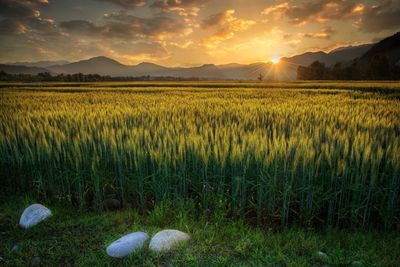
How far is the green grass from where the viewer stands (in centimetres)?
311

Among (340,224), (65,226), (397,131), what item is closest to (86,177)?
(65,226)

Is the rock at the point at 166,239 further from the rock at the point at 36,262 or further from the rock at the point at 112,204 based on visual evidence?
the rock at the point at 112,204

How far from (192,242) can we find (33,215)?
2202mm

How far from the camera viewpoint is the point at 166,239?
3293 millimetres

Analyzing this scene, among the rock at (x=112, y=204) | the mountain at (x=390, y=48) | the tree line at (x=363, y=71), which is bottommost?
the rock at (x=112, y=204)

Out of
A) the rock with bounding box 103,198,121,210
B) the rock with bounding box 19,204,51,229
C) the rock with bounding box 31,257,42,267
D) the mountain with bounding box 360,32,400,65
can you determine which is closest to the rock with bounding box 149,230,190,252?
the rock with bounding box 31,257,42,267

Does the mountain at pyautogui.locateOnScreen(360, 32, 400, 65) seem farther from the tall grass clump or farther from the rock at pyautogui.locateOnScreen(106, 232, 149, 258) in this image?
the rock at pyautogui.locateOnScreen(106, 232, 149, 258)

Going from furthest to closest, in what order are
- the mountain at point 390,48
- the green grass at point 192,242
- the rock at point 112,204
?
the mountain at point 390,48 → the rock at point 112,204 → the green grass at point 192,242

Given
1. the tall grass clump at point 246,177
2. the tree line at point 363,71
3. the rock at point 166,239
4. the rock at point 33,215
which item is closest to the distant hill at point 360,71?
the tree line at point 363,71

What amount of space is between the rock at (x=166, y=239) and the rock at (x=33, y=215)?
1.72 metres

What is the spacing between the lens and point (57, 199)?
15.6 ft

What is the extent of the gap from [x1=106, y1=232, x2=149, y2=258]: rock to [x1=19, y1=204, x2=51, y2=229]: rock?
1.33 m

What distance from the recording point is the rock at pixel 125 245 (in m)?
3.21

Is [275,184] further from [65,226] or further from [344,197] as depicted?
[65,226]
